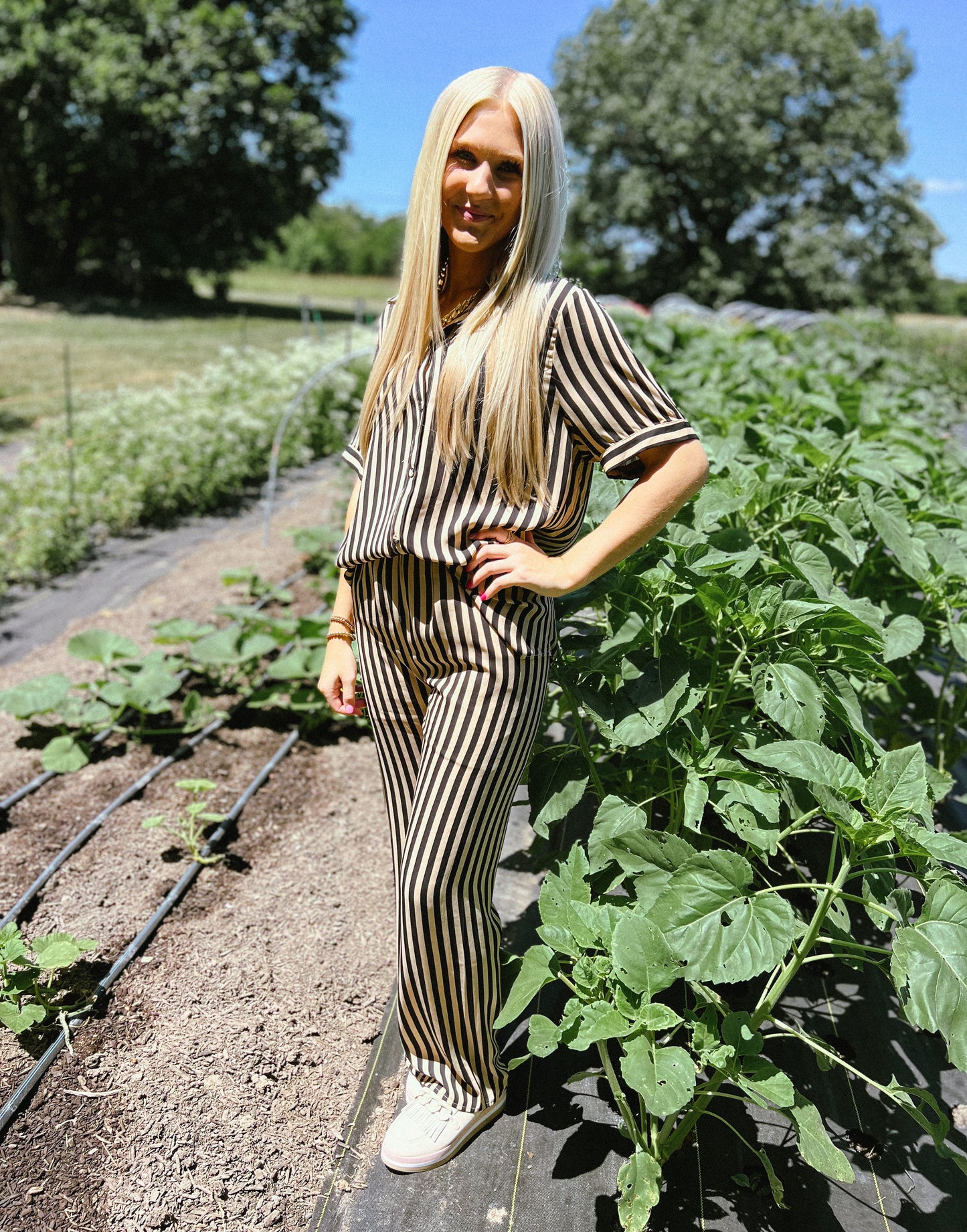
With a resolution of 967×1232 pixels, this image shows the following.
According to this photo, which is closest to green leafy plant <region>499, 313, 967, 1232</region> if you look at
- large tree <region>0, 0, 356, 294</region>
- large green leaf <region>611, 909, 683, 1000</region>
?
large green leaf <region>611, 909, 683, 1000</region>

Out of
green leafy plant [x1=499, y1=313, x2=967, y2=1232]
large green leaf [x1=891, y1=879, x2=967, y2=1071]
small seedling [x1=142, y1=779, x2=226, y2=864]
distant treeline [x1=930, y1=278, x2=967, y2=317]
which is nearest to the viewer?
large green leaf [x1=891, y1=879, x2=967, y2=1071]

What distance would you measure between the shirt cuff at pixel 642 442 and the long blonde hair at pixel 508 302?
98 millimetres

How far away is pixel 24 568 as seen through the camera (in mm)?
4719

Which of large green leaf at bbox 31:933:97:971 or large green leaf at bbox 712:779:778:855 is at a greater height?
large green leaf at bbox 712:779:778:855

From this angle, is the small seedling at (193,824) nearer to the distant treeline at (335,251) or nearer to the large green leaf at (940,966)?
the large green leaf at (940,966)

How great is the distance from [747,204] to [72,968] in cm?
2863

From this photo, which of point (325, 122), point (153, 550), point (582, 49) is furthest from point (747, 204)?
point (153, 550)

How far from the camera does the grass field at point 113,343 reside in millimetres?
10227

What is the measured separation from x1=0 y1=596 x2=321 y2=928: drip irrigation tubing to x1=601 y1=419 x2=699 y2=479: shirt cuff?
4.99 ft

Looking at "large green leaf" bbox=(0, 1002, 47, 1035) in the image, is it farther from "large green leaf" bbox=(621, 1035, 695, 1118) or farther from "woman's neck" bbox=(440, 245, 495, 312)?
"woman's neck" bbox=(440, 245, 495, 312)

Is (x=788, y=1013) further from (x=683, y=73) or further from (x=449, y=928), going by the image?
(x=683, y=73)

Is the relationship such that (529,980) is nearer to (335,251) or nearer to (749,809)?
Answer: (749,809)

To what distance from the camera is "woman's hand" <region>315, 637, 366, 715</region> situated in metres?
1.69

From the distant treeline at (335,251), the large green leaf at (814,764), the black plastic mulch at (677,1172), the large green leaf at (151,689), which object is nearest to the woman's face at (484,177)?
the large green leaf at (814,764)
